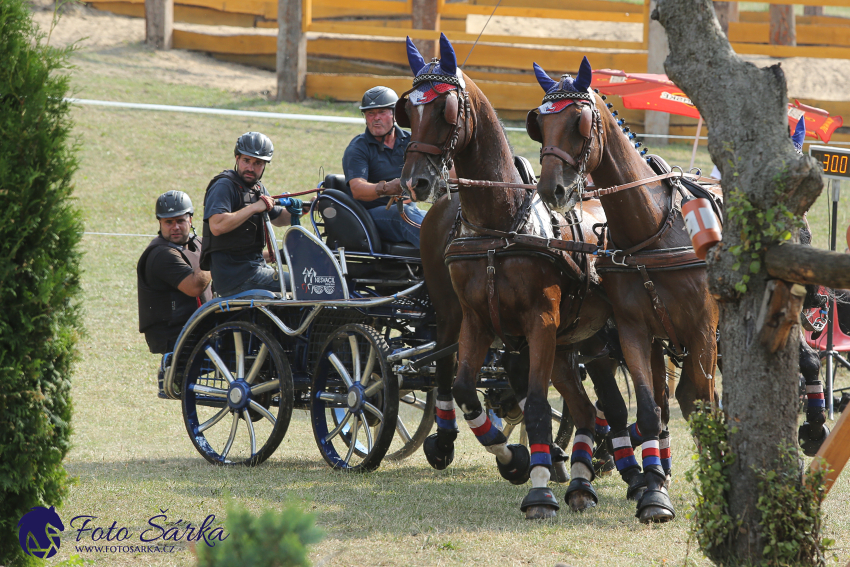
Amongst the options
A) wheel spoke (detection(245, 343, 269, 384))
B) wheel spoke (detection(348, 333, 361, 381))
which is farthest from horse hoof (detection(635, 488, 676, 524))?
wheel spoke (detection(245, 343, 269, 384))

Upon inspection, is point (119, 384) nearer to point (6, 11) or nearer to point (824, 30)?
point (6, 11)

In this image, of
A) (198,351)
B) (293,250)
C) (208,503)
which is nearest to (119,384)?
(198,351)

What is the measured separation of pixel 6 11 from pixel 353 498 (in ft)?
9.73

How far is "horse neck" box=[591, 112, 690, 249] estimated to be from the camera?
461 cm

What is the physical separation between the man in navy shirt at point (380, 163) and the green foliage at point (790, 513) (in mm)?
3253

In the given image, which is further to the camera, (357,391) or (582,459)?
(357,391)

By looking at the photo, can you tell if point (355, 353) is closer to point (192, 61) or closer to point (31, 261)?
point (31, 261)

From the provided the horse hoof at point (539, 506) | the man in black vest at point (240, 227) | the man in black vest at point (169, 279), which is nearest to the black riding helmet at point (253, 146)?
the man in black vest at point (240, 227)

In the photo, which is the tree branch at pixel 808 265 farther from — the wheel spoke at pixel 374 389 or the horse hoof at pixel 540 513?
the wheel spoke at pixel 374 389

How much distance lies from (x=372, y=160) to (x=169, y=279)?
1.65 m

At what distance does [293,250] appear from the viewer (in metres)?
5.93

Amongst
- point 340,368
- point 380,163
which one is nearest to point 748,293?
point 340,368

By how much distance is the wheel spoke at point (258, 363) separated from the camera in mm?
6074

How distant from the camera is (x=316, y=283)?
5840 millimetres
